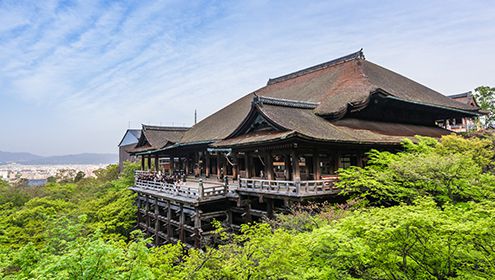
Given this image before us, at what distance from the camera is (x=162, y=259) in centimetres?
844

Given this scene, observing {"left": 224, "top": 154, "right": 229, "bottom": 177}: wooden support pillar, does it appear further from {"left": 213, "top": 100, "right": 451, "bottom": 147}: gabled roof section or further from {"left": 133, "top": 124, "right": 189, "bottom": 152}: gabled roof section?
{"left": 133, "top": 124, "right": 189, "bottom": 152}: gabled roof section

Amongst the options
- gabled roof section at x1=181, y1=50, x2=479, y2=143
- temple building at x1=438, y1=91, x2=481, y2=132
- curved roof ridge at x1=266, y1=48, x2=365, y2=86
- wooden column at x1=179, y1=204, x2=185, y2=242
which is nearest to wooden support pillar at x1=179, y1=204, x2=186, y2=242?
wooden column at x1=179, y1=204, x2=185, y2=242

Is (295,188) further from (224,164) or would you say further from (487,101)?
(487,101)

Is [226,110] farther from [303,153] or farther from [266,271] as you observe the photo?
[266,271]

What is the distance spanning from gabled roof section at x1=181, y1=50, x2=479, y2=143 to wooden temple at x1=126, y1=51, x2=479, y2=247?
9 centimetres

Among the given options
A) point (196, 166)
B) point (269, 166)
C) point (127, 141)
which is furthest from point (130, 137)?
point (269, 166)

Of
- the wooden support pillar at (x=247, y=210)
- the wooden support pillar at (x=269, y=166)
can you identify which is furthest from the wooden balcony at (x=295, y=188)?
the wooden support pillar at (x=247, y=210)

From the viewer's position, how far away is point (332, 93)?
20625 mm

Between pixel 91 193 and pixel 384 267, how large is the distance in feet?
118

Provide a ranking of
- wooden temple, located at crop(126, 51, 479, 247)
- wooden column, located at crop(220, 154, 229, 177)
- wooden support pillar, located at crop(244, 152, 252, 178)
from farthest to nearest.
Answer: wooden column, located at crop(220, 154, 229, 177) → wooden support pillar, located at crop(244, 152, 252, 178) → wooden temple, located at crop(126, 51, 479, 247)

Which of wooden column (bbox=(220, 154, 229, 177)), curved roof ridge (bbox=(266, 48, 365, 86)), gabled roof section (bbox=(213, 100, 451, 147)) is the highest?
curved roof ridge (bbox=(266, 48, 365, 86))

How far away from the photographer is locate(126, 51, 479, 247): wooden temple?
46.0 ft

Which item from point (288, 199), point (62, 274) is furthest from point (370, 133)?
point (62, 274)

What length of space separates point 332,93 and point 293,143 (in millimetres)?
9144
